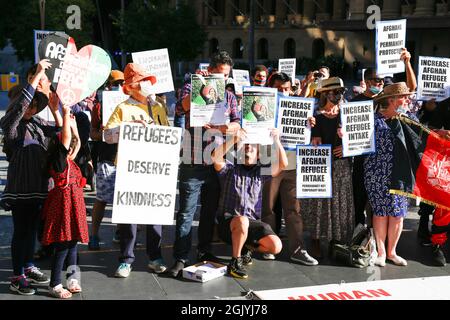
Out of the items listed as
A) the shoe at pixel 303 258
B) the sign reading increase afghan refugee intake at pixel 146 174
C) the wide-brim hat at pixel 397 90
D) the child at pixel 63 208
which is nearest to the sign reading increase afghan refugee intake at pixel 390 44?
the wide-brim hat at pixel 397 90

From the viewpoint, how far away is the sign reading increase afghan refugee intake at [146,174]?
17.1ft

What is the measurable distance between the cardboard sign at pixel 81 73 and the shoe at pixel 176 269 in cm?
181

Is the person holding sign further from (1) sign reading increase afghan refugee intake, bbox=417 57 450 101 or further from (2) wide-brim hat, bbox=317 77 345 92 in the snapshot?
(1) sign reading increase afghan refugee intake, bbox=417 57 450 101

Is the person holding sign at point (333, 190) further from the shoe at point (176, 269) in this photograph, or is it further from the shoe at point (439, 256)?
the shoe at point (176, 269)

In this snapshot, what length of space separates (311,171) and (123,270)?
83.4 inches

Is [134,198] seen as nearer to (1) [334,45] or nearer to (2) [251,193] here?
(2) [251,193]

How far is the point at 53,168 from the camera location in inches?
196

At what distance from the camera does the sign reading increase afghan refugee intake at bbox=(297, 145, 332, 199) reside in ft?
20.0

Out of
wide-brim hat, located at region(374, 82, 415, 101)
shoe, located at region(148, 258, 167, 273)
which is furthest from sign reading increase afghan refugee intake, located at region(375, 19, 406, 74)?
shoe, located at region(148, 258, 167, 273)

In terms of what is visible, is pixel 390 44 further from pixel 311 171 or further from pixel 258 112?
pixel 258 112

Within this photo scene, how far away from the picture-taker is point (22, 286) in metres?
5.12

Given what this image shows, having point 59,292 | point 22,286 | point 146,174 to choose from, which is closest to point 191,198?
point 146,174
